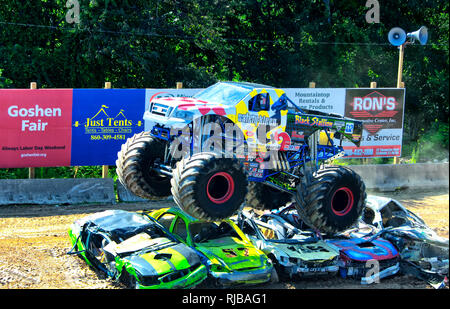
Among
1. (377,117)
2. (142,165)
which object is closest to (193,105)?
(142,165)

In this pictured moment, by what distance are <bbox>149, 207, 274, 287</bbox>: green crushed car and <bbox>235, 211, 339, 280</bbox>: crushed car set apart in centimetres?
27

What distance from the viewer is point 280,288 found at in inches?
418

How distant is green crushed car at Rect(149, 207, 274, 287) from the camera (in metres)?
10.1

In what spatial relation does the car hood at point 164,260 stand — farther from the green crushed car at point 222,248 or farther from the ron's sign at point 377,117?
the ron's sign at point 377,117

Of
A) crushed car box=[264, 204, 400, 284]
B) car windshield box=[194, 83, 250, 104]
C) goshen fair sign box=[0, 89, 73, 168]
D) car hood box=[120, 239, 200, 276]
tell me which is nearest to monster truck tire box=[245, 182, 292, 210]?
crushed car box=[264, 204, 400, 284]

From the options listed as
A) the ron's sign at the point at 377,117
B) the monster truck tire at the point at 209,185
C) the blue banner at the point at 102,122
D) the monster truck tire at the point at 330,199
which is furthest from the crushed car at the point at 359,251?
the ron's sign at the point at 377,117

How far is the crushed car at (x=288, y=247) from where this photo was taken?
34.9 feet

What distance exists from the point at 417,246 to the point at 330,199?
6.42 feet

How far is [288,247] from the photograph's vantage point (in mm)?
10977

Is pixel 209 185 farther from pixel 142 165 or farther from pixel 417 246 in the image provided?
pixel 417 246

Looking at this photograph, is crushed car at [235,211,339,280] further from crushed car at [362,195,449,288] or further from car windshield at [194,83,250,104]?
car windshield at [194,83,250,104]

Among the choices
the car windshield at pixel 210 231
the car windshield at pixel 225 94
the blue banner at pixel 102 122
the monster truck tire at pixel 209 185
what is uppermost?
the car windshield at pixel 225 94

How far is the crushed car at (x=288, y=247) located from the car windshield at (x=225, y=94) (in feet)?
7.11

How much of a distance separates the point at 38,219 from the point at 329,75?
1582cm
